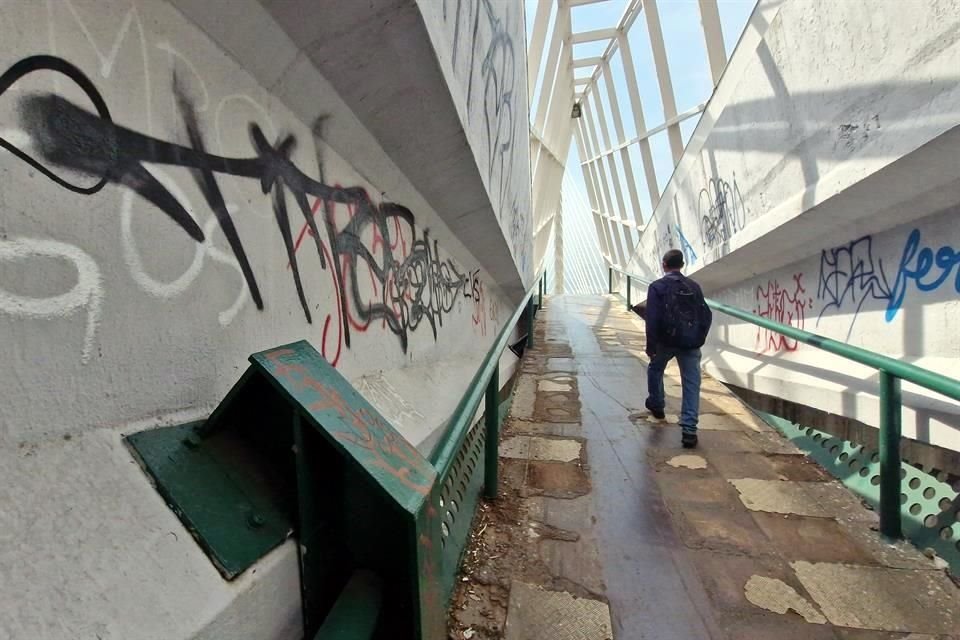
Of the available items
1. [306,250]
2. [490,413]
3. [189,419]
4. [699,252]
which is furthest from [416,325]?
[699,252]

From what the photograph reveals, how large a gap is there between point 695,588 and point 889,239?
3418 millimetres

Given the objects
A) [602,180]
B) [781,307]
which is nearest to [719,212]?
[781,307]

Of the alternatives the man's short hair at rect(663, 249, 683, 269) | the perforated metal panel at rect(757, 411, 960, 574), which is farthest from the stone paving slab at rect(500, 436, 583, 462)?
the man's short hair at rect(663, 249, 683, 269)

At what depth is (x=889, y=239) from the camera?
151 inches

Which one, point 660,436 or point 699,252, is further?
point 699,252

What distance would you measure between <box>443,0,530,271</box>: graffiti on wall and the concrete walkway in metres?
2.61

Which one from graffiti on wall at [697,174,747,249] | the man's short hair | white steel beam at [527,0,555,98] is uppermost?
white steel beam at [527,0,555,98]

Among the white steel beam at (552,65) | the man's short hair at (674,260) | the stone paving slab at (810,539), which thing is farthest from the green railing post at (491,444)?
the white steel beam at (552,65)

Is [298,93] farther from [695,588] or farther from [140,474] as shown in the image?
[695,588]

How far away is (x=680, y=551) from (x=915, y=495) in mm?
1197

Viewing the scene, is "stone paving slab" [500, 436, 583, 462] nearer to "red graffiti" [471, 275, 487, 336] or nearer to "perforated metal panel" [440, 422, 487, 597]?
"perforated metal panel" [440, 422, 487, 597]

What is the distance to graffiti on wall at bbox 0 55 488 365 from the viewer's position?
1.10m

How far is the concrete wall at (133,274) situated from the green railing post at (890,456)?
2.68 metres

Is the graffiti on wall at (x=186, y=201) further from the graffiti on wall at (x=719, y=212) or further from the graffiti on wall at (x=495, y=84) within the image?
the graffiti on wall at (x=719, y=212)
